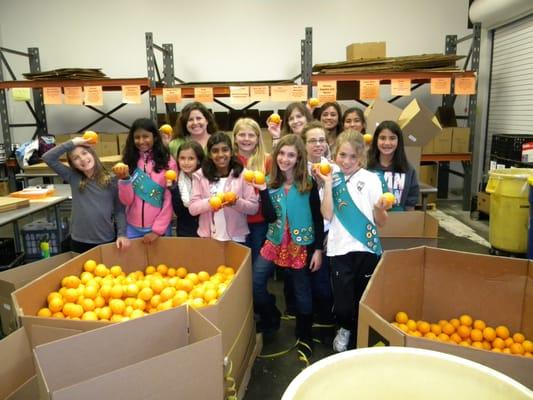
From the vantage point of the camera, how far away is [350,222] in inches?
85.0

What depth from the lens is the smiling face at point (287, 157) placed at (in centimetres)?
221

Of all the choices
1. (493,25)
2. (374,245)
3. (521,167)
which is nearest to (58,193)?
(374,245)

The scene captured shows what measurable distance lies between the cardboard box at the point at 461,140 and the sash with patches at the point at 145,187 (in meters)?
3.91

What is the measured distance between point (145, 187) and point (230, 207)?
1.77 ft

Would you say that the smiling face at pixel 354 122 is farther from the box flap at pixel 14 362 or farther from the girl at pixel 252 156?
the box flap at pixel 14 362

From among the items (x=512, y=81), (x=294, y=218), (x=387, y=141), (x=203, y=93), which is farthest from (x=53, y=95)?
(x=512, y=81)

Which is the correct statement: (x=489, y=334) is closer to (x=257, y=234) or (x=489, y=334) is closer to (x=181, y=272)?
(x=257, y=234)

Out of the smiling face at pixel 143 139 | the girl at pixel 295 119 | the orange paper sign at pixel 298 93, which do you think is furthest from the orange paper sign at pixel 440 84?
the smiling face at pixel 143 139

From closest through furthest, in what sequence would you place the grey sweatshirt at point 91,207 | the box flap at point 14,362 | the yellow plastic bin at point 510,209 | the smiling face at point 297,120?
the box flap at point 14,362 < the grey sweatshirt at point 91,207 < the smiling face at point 297,120 < the yellow plastic bin at point 510,209

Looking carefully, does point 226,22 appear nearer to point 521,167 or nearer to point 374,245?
point 521,167

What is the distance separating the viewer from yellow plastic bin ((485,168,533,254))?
359 cm

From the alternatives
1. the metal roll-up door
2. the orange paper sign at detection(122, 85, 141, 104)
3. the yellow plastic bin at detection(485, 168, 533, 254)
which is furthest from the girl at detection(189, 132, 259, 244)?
the metal roll-up door

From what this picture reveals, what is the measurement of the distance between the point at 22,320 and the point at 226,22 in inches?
205

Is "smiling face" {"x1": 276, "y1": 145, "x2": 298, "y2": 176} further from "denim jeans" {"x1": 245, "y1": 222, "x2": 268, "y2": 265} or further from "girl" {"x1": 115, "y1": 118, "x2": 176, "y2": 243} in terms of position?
"girl" {"x1": 115, "y1": 118, "x2": 176, "y2": 243}
